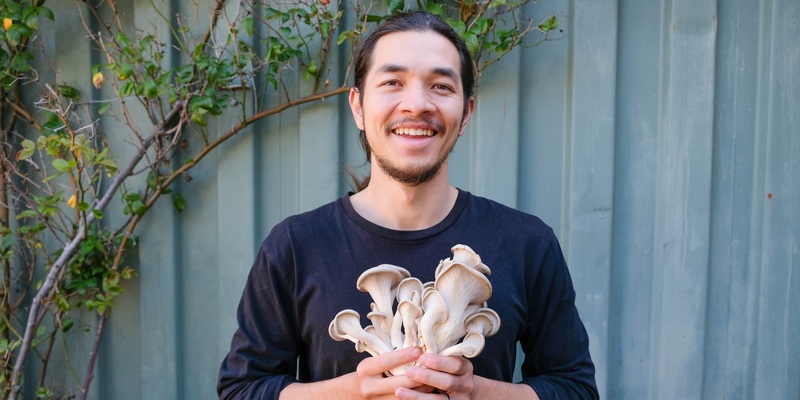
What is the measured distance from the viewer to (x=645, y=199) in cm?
383

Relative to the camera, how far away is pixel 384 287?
6.62ft

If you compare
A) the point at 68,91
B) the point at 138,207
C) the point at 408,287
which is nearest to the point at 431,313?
the point at 408,287

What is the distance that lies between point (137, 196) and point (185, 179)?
25 cm

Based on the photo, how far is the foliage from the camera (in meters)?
3.62

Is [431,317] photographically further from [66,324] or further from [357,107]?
[66,324]

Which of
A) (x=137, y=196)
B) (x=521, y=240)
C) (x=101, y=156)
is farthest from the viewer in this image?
(x=137, y=196)

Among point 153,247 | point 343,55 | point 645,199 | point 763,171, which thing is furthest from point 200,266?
point 763,171

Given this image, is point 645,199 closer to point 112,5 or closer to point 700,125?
point 700,125

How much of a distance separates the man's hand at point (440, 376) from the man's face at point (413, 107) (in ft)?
2.19

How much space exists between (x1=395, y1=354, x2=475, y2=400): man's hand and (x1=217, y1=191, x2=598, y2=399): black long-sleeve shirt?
0.40 m

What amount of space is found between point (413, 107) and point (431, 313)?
70 centimetres

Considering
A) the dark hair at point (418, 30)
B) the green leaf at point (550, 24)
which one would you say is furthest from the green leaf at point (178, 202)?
the green leaf at point (550, 24)

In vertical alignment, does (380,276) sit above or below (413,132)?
below

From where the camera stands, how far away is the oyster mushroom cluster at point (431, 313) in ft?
6.29
